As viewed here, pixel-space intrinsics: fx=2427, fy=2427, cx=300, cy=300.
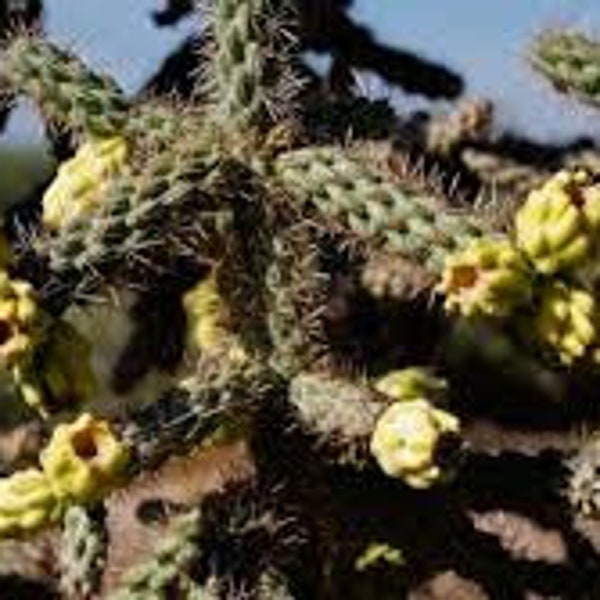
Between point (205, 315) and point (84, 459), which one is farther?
point (205, 315)

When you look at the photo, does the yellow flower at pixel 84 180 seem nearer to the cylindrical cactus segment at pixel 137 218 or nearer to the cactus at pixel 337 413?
the cylindrical cactus segment at pixel 137 218

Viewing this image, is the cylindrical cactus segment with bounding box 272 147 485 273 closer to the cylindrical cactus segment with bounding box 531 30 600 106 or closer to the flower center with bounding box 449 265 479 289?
the flower center with bounding box 449 265 479 289

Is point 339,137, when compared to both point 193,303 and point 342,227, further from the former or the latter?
point 193,303

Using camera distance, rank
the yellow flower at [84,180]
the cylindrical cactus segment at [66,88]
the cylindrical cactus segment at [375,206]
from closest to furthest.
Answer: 1. the cylindrical cactus segment at [375,206]
2. the yellow flower at [84,180]
3. the cylindrical cactus segment at [66,88]

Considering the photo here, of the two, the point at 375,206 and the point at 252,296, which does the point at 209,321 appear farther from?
the point at 375,206

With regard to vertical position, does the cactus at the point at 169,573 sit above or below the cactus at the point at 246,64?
below

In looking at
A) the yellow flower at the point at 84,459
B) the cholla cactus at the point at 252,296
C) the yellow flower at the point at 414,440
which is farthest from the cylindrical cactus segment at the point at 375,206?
the yellow flower at the point at 84,459

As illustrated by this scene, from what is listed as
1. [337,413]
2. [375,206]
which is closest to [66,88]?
[375,206]
